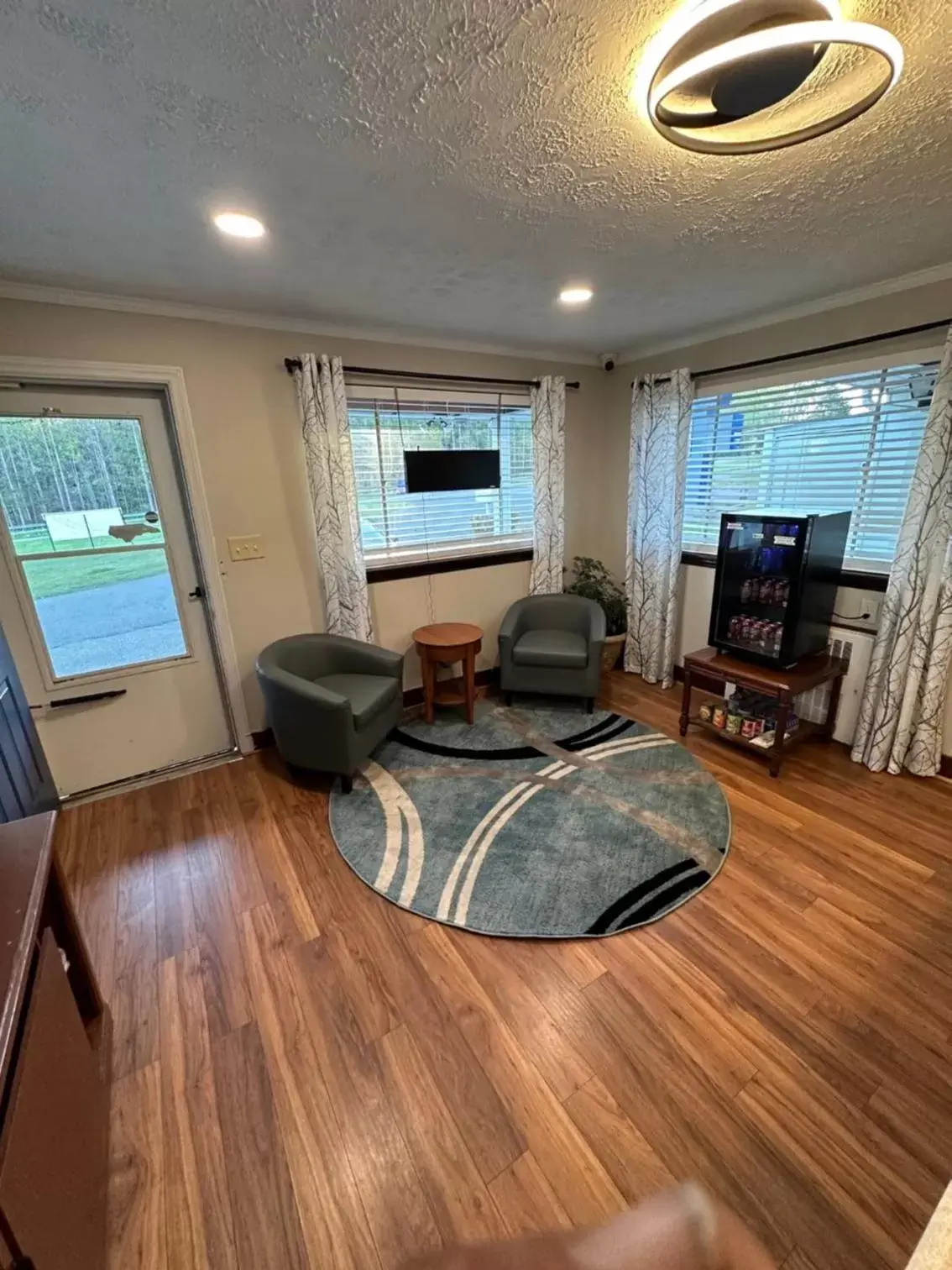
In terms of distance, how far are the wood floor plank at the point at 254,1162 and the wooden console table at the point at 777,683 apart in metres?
2.58

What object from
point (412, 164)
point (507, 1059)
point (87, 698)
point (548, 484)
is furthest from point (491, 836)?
point (548, 484)

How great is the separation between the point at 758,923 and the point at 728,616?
5.58ft

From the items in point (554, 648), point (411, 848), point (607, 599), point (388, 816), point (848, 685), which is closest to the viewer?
point (411, 848)

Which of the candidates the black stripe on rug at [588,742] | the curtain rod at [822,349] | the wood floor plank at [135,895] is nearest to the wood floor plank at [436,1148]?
the wood floor plank at [135,895]

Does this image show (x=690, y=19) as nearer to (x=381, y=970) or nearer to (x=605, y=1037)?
(x=605, y=1037)

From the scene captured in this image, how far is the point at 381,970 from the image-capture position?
169cm

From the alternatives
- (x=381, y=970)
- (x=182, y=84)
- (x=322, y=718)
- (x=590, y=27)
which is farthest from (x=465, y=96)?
(x=381, y=970)

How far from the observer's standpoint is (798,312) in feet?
9.07

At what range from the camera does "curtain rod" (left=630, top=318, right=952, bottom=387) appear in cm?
233

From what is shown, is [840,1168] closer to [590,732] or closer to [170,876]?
[590,732]

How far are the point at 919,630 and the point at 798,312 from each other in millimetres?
1849

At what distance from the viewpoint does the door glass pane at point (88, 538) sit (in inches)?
90.7

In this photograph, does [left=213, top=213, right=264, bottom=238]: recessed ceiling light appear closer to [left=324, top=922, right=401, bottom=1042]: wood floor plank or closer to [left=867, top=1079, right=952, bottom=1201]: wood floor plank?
[left=324, top=922, right=401, bottom=1042]: wood floor plank

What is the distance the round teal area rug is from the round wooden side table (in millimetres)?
218
